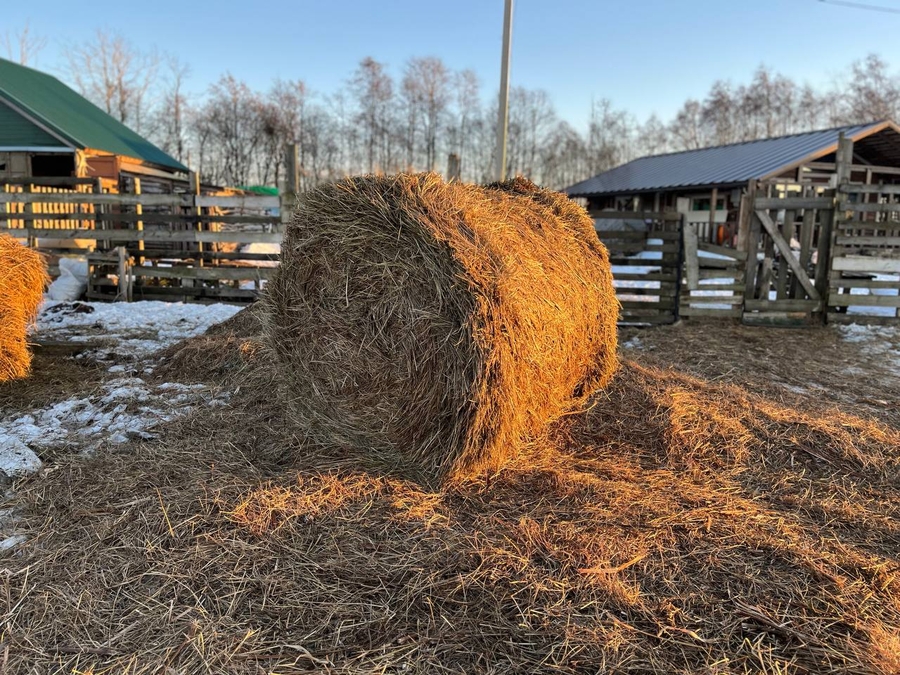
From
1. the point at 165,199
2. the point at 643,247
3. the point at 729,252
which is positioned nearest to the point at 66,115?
the point at 165,199

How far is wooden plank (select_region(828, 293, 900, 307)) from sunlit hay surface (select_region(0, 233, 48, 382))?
9988 millimetres

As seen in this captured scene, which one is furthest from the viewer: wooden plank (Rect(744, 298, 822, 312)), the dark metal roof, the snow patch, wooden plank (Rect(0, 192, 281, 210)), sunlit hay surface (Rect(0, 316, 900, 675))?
the dark metal roof

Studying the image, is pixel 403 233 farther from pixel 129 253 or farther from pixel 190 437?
pixel 129 253

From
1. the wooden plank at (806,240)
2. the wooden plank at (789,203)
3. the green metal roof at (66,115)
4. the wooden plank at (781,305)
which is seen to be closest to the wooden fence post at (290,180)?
the wooden plank at (789,203)

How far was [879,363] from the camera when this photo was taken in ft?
22.2

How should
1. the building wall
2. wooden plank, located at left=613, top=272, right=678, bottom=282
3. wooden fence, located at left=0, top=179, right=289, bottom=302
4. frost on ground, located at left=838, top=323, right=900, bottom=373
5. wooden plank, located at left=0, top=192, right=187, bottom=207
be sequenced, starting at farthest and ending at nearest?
the building wall < wooden plank, located at left=0, top=192, right=187, bottom=207 < wooden fence, located at left=0, top=179, right=289, bottom=302 < wooden plank, located at left=613, top=272, right=678, bottom=282 < frost on ground, located at left=838, top=323, right=900, bottom=373

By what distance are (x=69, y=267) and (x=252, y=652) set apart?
10076mm

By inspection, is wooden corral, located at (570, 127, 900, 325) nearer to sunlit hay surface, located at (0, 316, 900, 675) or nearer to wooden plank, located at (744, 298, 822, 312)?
wooden plank, located at (744, 298, 822, 312)

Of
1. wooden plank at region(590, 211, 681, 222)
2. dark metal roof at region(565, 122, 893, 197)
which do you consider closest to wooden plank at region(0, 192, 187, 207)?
wooden plank at region(590, 211, 681, 222)

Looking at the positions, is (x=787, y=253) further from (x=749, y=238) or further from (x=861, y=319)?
(x=861, y=319)

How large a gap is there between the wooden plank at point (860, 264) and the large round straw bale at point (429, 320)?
6.60 metres

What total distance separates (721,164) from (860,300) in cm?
1548

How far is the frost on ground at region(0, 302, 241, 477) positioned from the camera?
3.87 meters

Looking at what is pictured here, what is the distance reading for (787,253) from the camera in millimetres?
8750
